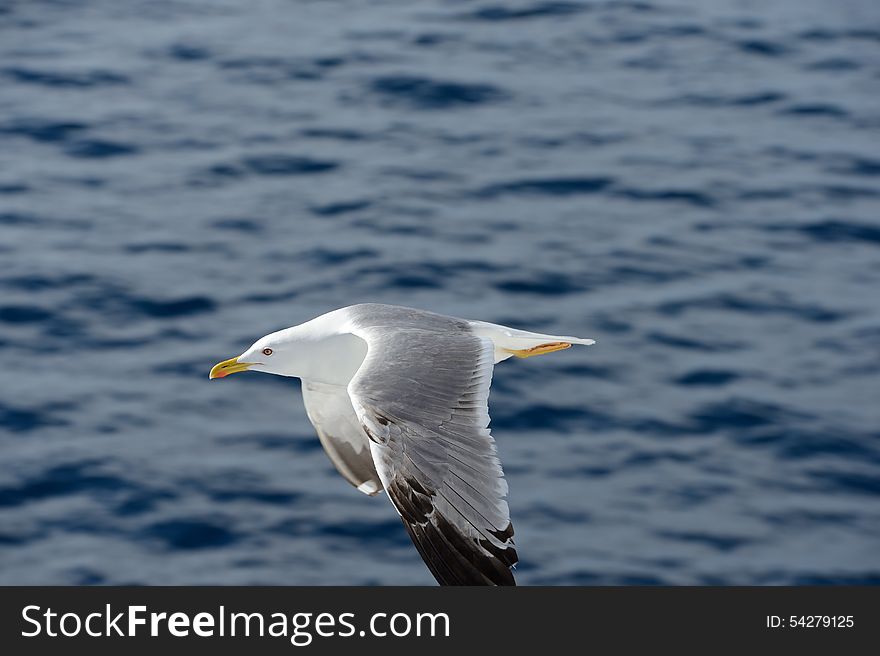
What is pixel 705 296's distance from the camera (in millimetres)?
25531

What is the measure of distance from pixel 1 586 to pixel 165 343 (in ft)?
15.9

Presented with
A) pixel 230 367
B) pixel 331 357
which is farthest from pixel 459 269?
pixel 331 357

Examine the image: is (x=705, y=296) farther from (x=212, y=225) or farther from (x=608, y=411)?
(x=212, y=225)

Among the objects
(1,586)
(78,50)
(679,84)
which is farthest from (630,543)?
(78,50)

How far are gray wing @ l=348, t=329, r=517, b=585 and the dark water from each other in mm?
11549

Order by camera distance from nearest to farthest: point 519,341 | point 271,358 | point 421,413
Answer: point 421,413, point 519,341, point 271,358

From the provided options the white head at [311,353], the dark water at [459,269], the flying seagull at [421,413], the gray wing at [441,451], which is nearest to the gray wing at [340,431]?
the flying seagull at [421,413]

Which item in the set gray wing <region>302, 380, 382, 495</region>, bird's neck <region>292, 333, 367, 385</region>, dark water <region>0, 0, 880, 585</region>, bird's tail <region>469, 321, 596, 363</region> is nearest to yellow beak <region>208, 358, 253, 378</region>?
bird's neck <region>292, 333, 367, 385</region>

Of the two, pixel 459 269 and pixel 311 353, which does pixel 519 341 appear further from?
pixel 459 269

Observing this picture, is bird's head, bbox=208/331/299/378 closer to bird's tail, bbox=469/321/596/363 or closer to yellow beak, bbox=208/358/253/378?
yellow beak, bbox=208/358/253/378

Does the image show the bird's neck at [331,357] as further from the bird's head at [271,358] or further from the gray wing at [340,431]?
the gray wing at [340,431]

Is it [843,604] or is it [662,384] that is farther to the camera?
[662,384]

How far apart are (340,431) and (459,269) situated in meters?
13.5

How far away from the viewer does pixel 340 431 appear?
12406 mm
